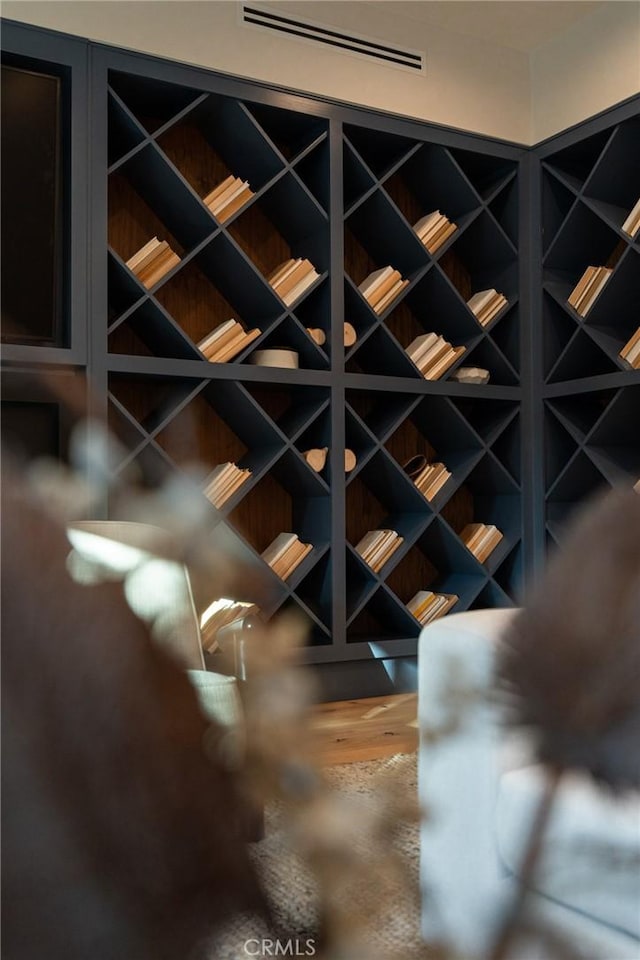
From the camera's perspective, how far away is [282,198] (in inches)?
122

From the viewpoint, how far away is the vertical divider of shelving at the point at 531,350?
3.45m

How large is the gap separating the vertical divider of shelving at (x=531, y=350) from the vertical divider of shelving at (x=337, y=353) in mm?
869

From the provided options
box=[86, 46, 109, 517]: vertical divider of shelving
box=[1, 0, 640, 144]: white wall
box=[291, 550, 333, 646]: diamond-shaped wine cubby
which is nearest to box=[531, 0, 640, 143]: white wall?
box=[1, 0, 640, 144]: white wall

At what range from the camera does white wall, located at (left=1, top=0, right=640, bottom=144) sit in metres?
2.68

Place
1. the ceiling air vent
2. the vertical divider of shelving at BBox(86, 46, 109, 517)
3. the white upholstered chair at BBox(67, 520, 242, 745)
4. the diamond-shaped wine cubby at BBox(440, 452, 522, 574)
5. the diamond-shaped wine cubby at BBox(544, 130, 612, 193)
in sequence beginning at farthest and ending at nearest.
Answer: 1. the diamond-shaped wine cubby at BBox(440, 452, 522, 574)
2. the diamond-shaped wine cubby at BBox(544, 130, 612, 193)
3. the ceiling air vent
4. the vertical divider of shelving at BBox(86, 46, 109, 517)
5. the white upholstered chair at BBox(67, 520, 242, 745)

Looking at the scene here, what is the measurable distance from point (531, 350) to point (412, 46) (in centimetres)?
125

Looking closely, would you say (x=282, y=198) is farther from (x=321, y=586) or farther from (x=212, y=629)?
(x=212, y=629)

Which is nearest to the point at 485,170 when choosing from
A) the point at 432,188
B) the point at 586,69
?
the point at 432,188

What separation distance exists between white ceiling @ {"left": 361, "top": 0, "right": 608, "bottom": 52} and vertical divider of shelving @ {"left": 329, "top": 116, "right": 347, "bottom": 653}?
1.87ft

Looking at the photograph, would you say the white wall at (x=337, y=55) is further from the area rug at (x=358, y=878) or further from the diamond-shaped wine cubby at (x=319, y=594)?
the area rug at (x=358, y=878)

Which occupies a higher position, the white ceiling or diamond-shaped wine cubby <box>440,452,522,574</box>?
the white ceiling

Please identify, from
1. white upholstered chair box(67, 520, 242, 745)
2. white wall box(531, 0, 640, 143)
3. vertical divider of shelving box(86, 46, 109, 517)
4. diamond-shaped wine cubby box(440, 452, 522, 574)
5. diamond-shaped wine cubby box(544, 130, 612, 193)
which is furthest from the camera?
diamond-shaped wine cubby box(440, 452, 522, 574)

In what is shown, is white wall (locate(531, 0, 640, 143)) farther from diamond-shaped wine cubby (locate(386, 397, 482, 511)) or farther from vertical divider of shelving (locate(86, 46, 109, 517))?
vertical divider of shelving (locate(86, 46, 109, 517))

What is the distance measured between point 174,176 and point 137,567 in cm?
282
